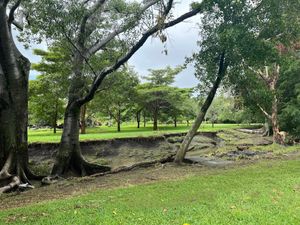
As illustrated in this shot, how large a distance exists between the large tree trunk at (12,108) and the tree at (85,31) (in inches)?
41.5

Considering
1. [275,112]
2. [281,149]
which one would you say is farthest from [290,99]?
[281,149]

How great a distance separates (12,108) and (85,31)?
3.52 metres

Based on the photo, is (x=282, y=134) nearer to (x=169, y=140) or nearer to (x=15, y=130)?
(x=169, y=140)

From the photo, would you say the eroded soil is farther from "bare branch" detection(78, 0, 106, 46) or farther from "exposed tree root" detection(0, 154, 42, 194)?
"bare branch" detection(78, 0, 106, 46)

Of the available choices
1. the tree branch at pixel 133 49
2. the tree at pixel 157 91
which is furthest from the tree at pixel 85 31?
the tree at pixel 157 91

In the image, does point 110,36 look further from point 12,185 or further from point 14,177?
point 12,185

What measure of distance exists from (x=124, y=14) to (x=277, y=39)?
5.28 m

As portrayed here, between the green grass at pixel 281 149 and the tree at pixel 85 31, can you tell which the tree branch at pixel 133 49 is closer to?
the tree at pixel 85 31

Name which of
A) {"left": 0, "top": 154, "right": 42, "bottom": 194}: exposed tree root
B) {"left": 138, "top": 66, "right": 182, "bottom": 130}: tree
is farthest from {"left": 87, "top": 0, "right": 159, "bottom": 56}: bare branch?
{"left": 138, "top": 66, "right": 182, "bottom": 130}: tree

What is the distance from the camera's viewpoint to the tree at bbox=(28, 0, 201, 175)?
966 centimetres

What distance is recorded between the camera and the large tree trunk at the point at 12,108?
10.3 meters

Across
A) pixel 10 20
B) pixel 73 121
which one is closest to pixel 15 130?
pixel 73 121

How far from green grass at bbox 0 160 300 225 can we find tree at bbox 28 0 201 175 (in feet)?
16.3

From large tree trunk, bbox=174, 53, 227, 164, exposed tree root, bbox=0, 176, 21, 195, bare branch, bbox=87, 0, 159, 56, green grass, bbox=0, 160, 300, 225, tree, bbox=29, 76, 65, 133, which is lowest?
exposed tree root, bbox=0, 176, 21, 195
